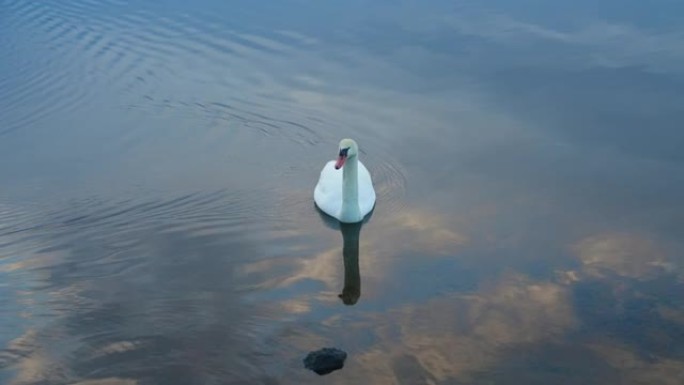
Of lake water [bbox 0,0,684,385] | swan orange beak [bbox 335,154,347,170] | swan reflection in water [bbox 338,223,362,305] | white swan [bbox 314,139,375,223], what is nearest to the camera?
lake water [bbox 0,0,684,385]

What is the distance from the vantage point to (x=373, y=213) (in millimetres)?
12656

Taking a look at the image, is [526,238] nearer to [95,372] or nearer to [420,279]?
[420,279]

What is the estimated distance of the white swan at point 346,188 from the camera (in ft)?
39.8

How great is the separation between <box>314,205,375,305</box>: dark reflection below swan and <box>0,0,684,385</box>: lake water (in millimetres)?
36

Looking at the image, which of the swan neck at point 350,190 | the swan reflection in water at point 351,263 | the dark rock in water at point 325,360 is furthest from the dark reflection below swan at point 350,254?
the dark rock in water at point 325,360

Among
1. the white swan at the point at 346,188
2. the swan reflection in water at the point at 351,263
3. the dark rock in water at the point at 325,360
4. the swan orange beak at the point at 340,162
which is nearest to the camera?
the dark rock in water at the point at 325,360

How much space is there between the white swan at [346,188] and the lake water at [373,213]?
0.84ft

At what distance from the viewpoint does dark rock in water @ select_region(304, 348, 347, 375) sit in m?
9.19

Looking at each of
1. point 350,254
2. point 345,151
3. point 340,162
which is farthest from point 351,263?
point 345,151

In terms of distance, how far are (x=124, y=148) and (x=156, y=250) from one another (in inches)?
136

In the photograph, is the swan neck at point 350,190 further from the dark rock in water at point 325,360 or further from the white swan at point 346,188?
the dark rock in water at point 325,360

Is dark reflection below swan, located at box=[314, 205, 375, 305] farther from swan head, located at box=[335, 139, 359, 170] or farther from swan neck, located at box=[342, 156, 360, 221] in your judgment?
swan head, located at box=[335, 139, 359, 170]

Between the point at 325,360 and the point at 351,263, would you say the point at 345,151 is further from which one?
the point at 325,360

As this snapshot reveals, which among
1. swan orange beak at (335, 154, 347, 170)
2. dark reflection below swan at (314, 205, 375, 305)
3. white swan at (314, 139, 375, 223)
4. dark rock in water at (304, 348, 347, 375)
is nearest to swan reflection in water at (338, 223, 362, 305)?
dark reflection below swan at (314, 205, 375, 305)
